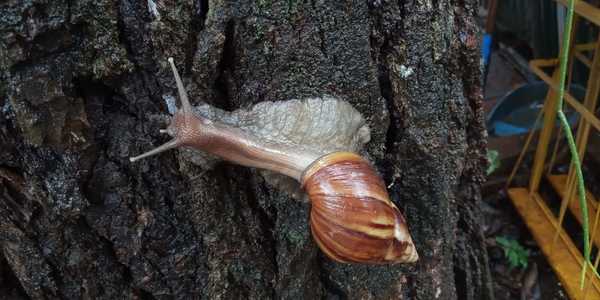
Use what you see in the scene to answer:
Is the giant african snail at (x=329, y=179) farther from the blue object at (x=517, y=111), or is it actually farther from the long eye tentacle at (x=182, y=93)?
the blue object at (x=517, y=111)

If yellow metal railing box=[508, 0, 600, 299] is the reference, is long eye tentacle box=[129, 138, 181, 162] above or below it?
above

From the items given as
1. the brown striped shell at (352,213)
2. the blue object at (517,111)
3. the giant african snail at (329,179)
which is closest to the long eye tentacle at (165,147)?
the giant african snail at (329,179)

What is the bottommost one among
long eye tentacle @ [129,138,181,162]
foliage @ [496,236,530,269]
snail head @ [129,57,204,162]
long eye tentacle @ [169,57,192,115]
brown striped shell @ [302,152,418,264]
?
foliage @ [496,236,530,269]

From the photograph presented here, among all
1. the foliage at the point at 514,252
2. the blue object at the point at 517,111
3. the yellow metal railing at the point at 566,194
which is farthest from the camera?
the blue object at the point at 517,111

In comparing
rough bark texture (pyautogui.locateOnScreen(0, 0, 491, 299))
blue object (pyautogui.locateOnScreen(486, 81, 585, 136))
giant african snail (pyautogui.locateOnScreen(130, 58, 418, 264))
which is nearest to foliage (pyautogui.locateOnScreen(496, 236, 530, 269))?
blue object (pyautogui.locateOnScreen(486, 81, 585, 136))

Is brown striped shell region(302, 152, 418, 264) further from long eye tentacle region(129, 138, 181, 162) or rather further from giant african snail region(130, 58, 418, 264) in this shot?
long eye tentacle region(129, 138, 181, 162)

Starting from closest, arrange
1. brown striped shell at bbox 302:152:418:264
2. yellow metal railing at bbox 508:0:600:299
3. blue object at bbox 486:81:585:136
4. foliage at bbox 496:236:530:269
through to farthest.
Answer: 1. brown striped shell at bbox 302:152:418:264
2. yellow metal railing at bbox 508:0:600:299
3. foliage at bbox 496:236:530:269
4. blue object at bbox 486:81:585:136
